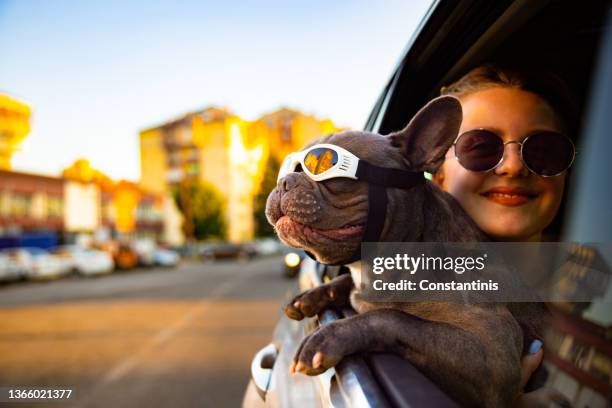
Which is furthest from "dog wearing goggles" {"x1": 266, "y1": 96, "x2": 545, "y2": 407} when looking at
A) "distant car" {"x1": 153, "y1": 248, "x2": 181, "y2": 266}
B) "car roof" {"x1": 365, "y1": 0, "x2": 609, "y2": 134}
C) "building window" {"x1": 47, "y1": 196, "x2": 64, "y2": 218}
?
"building window" {"x1": 47, "y1": 196, "x2": 64, "y2": 218}

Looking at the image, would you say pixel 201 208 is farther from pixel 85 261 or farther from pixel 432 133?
pixel 432 133

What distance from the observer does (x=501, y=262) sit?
4.09ft

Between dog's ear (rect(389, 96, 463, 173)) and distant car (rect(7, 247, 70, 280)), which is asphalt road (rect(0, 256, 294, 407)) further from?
distant car (rect(7, 247, 70, 280))

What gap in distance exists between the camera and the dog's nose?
1.23 meters

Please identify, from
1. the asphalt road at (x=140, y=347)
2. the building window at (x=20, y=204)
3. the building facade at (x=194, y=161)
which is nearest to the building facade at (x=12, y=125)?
the asphalt road at (x=140, y=347)

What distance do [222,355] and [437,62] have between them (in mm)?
5362

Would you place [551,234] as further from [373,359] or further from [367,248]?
[373,359]

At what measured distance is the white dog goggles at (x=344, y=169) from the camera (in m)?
1.19

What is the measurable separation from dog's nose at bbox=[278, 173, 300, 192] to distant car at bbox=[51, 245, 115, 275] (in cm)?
2746

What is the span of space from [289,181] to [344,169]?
15 centimetres

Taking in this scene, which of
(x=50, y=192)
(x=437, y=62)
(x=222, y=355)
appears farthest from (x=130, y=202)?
(x=437, y=62)

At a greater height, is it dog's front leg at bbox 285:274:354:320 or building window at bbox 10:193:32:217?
building window at bbox 10:193:32:217

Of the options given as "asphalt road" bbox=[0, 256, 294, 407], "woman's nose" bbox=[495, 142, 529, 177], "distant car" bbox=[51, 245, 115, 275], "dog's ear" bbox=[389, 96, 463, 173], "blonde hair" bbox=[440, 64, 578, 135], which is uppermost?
"blonde hair" bbox=[440, 64, 578, 135]

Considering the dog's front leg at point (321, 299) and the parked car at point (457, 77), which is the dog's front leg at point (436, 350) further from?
the dog's front leg at point (321, 299)
